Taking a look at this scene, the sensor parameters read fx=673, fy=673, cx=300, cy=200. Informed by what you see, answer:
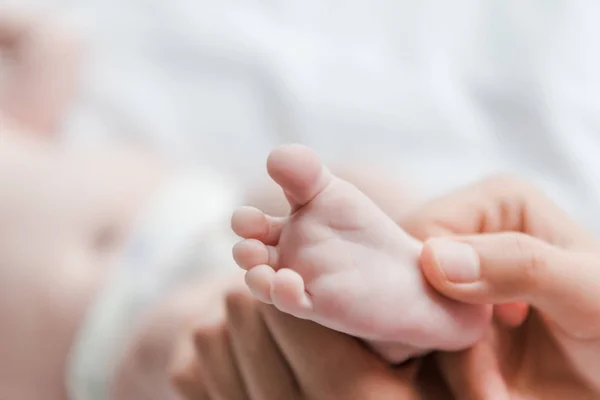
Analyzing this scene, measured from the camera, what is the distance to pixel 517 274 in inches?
16.3

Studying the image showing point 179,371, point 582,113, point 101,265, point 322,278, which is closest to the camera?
point 322,278

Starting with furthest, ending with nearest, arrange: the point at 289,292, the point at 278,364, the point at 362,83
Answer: the point at 362,83 < the point at 278,364 < the point at 289,292

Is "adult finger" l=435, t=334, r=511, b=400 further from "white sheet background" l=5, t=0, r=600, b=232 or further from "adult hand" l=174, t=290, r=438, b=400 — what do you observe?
"white sheet background" l=5, t=0, r=600, b=232

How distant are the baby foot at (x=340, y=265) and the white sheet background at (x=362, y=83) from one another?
0.37 m

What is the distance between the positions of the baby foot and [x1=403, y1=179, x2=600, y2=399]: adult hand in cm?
2

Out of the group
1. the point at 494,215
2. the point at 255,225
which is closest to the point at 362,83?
the point at 494,215

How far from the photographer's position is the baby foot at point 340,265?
406 millimetres

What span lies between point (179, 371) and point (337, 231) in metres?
0.25

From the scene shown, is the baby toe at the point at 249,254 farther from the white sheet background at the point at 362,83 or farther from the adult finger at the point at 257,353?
the white sheet background at the point at 362,83

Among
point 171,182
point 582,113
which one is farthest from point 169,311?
point 582,113

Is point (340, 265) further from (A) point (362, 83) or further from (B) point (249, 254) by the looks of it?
(A) point (362, 83)

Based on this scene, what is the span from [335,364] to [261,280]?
10 centimetres

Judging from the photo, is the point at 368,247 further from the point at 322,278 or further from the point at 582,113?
the point at 582,113

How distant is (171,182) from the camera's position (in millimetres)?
740
